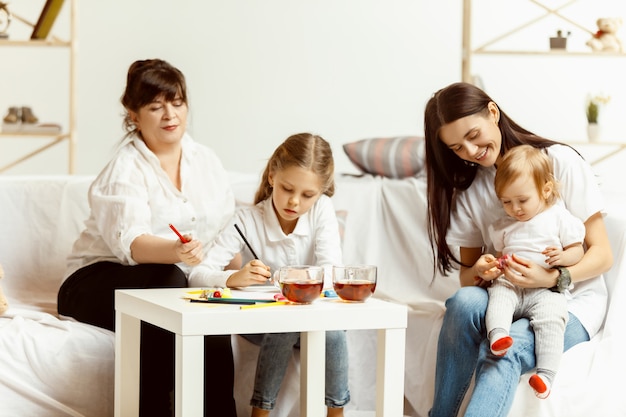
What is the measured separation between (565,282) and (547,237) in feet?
0.35

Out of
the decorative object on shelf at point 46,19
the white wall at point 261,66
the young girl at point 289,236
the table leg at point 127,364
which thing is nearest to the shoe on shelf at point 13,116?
the decorative object on shelf at point 46,19

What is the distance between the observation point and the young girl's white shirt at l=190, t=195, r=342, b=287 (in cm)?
218

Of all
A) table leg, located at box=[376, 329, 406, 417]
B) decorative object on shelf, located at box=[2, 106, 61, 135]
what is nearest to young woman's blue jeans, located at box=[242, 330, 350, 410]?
table leg, located at box=[376, 329, 406, 417]

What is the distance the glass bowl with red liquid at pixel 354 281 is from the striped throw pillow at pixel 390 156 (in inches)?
48.4

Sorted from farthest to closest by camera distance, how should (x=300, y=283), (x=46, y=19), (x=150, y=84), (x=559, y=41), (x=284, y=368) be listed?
(x=559, y=41), (x=46, y=19), (x=150, y=84), (x=284, y=368), (x=300, y=283)

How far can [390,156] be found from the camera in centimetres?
299

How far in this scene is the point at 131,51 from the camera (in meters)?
4.05

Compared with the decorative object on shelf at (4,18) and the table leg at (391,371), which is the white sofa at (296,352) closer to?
the table leg at (391,371)

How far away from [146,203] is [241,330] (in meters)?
0.69

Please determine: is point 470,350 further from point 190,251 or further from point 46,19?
point 46,19

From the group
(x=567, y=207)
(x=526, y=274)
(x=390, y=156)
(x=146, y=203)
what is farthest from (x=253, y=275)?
(x=390, y=156)

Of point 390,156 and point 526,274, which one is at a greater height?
point 390,156

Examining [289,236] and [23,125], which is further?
[23,125]

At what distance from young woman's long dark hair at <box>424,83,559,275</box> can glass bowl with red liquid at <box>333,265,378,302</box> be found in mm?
508
